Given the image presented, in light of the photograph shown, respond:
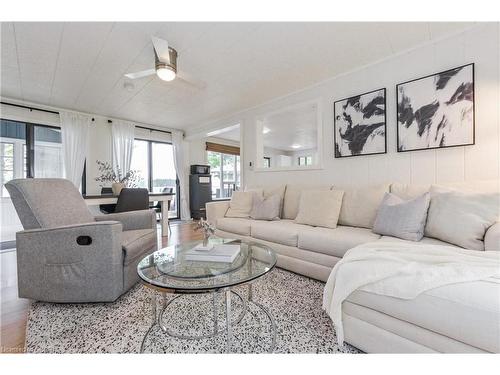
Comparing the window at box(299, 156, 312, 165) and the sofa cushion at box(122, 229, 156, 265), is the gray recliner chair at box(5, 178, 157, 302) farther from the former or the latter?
the window at box(299, 156, 312, 165)

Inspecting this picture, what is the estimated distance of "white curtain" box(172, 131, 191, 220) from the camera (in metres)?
5.49

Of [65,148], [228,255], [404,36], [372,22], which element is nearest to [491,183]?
[404,36]

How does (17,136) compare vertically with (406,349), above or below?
above

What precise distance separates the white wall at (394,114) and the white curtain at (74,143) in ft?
12.5

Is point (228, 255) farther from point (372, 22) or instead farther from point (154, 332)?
point (372, 22)

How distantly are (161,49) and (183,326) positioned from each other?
2245mm

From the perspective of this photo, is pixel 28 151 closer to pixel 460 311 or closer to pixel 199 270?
pixel 199 270

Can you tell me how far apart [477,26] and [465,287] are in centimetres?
235

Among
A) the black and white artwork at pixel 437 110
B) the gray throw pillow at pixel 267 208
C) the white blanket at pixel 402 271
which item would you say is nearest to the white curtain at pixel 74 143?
the gray throw pillow at pixel 267 208

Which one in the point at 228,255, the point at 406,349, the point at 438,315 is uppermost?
the point at 228,255

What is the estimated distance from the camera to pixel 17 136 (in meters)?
3.68

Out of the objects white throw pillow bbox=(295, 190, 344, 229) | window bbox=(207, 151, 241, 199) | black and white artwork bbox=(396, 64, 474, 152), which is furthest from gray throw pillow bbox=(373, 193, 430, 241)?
window bbox=(207, 151, 241, 199)

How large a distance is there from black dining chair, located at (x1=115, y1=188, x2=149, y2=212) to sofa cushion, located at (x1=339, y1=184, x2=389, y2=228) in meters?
2.79

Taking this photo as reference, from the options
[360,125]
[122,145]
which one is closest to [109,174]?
[122,145]
